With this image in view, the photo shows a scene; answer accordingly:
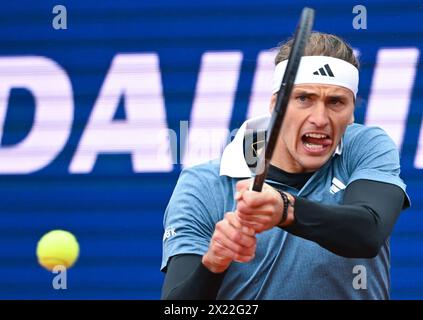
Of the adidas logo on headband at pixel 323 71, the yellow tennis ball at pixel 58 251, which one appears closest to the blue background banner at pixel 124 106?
the yellow tennis ball at pixel 58 251

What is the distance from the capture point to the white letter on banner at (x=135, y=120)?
599 centimetres

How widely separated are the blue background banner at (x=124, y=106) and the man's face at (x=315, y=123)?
2.47 meters

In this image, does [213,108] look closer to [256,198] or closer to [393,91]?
[393,91]

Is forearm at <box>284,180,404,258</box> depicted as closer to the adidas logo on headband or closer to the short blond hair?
the adidas logo on headband

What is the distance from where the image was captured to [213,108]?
601 centimetres

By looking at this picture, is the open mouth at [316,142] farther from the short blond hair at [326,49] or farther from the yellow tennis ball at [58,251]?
the yellow tennis ball at [58,251]

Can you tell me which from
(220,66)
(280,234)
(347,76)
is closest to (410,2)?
(220,66)

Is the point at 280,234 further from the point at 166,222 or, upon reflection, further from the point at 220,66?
the point at 220,66

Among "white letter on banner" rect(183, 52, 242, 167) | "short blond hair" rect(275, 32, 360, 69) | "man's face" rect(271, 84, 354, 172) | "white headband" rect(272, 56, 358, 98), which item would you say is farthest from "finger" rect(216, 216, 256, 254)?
"white letter on banner" rect(183, 52, 242, 167)

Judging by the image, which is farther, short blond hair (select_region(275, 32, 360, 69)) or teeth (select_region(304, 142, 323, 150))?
short blond hair (select_region(275, 32, 360, 69))

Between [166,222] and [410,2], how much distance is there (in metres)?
3.01

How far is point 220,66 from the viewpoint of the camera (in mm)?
6020

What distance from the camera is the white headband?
3.47m
